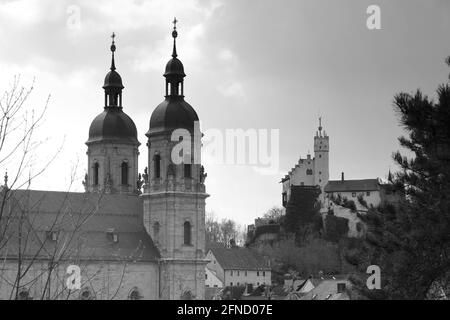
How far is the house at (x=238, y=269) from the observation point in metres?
112

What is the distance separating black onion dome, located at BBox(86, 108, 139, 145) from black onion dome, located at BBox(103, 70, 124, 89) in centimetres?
172

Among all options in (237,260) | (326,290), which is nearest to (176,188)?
(326,290)

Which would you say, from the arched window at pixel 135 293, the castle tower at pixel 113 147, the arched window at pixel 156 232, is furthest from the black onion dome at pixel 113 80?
the arched window at pixel 135 293

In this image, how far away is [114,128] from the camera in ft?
238

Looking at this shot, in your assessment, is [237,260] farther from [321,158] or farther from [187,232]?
[187,232]

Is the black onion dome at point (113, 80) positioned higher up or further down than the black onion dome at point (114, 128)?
higher up

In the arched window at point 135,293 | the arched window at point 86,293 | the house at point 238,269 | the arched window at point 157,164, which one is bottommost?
the arched window at point 86,293

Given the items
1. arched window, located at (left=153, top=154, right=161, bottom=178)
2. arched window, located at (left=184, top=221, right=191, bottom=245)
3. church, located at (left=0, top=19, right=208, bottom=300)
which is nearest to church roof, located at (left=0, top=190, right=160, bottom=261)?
church, located at (left=0, top=19, right=208, bottom=300)

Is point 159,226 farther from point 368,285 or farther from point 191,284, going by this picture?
point 368,285

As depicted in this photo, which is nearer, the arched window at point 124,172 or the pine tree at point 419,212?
the pine tree at point 419,212

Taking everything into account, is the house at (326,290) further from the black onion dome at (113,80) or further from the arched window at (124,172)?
the black onion dome at (113,80)

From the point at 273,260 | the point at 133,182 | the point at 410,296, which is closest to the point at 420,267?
the point at 410,296

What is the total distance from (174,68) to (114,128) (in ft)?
26.8
